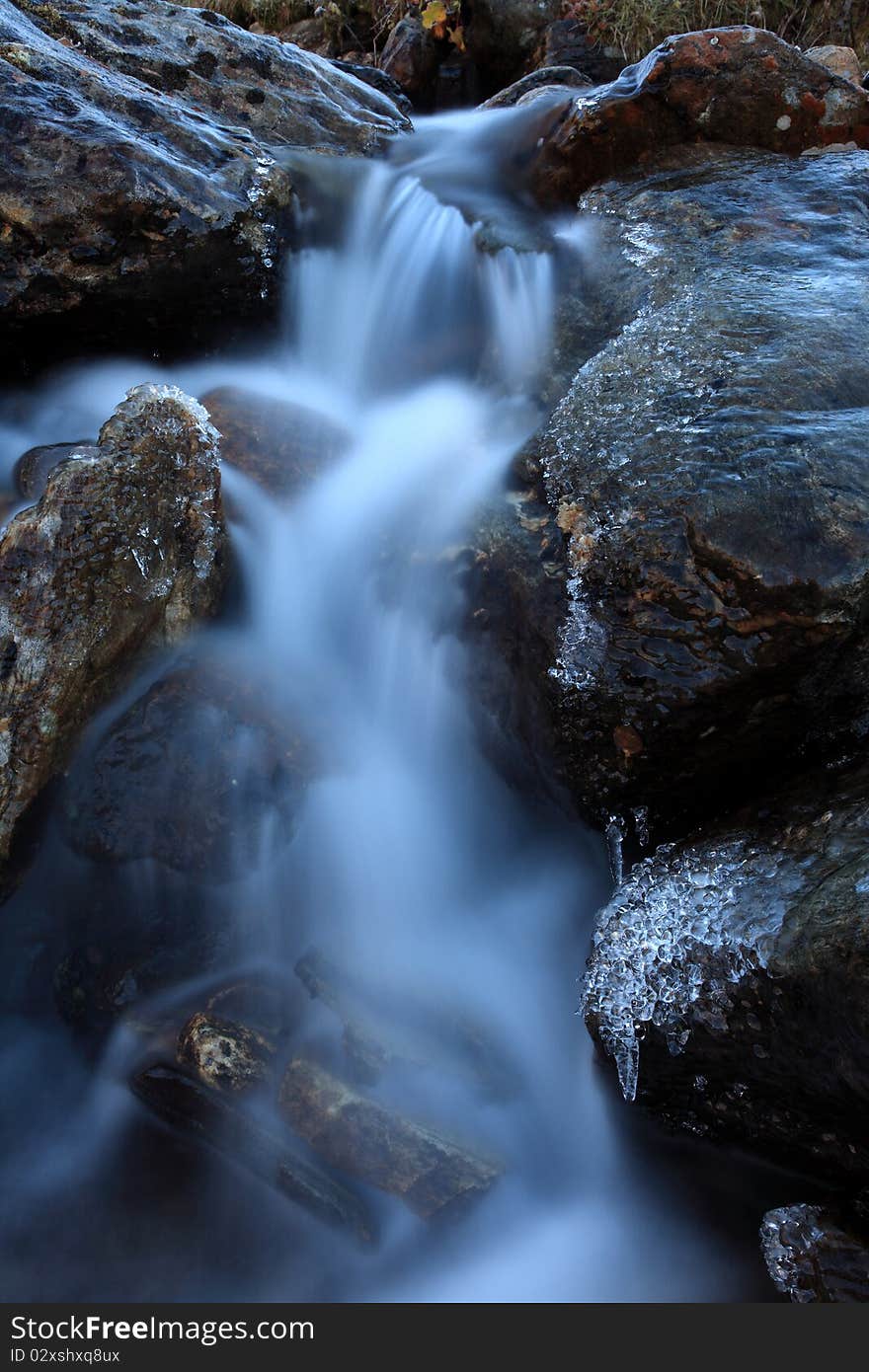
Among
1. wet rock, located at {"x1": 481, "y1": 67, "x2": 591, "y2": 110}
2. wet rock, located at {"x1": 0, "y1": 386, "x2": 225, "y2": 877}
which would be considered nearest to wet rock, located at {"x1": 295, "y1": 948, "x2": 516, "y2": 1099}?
wet rock, located at {"x1": 0, "y1": 386, "x2": 225, "y2": 877}

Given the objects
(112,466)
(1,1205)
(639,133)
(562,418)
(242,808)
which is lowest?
(1,1205)

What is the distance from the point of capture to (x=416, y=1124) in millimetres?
2727

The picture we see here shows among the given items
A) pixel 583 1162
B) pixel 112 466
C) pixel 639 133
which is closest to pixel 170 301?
pixel 112 466

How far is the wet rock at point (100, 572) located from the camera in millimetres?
3062

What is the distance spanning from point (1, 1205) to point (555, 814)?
2.13 meters

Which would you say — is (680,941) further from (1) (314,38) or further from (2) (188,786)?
(1) (314,38)

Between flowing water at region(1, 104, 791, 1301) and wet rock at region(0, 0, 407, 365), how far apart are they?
34cm

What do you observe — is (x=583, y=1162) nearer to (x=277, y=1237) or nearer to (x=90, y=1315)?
(x=277, y=1237)

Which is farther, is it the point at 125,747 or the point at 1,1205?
the point at 125,747

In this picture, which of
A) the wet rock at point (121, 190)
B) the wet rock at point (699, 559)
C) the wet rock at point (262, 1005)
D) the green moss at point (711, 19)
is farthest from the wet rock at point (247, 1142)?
the green moss at point (711, 19)

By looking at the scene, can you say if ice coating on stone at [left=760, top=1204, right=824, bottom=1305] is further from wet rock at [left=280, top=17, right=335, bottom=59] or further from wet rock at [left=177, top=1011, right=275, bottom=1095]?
wet rock at [left=280, top=17, right=335, bottom=59]

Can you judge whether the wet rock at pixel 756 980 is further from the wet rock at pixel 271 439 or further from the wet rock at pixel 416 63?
the wet rock at pixel 416 63

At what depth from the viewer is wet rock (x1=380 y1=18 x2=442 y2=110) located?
901 centimetres

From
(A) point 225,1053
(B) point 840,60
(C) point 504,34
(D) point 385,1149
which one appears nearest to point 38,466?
(A) point 225,1053
